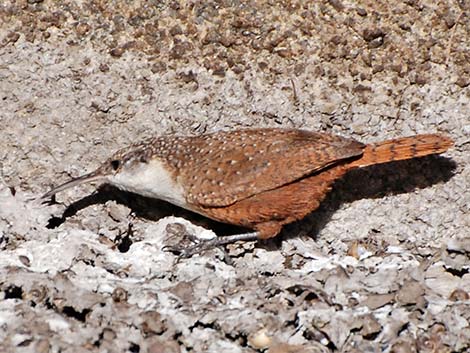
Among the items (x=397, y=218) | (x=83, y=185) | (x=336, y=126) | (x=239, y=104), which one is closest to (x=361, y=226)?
(x=397, y=218)

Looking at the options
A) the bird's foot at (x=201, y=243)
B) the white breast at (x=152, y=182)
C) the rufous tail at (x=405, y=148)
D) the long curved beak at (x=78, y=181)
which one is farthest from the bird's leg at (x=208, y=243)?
the rufous tail at (x=405, y=148)

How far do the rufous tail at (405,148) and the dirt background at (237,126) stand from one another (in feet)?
0.77

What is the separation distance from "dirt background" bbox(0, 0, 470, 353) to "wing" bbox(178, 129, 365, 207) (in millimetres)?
185

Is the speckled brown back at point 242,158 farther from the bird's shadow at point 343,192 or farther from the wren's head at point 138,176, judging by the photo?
the bird's shadow at point 343,192

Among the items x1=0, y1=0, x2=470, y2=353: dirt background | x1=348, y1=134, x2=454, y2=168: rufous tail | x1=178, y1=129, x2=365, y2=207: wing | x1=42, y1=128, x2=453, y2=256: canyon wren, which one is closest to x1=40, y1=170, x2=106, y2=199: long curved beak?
x1=42, y1=128, x2=453, y2=256: canyon wren

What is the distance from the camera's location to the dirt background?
5.03m

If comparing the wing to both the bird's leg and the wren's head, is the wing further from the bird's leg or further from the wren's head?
the bird's leg

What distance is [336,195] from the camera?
5.63 meters

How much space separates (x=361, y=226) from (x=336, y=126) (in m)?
0.56

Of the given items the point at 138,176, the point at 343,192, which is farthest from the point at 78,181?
the point at 343,192

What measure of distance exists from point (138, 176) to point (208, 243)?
1.58 ft

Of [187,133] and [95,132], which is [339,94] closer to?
[187,133]

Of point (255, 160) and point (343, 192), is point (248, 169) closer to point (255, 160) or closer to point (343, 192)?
point (255, 160)

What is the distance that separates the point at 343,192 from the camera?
562 cm
